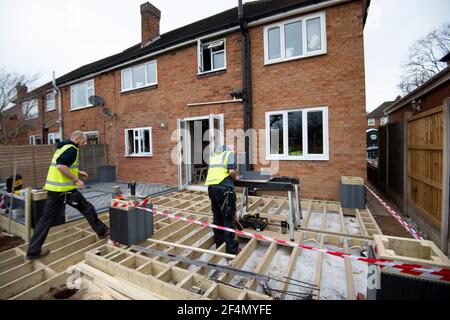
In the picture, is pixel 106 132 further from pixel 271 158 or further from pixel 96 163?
pixel 271 158

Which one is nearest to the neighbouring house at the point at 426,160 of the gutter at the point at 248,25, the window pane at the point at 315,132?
the window pane at the point at 315,132

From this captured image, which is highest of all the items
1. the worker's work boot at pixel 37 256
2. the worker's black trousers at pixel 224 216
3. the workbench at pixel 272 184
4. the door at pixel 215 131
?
the door at pixel 215 131

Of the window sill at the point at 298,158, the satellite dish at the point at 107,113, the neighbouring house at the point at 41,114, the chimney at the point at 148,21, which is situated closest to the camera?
the window sill at the point at 298,158

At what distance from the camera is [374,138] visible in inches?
910

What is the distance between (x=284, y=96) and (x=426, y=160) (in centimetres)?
392

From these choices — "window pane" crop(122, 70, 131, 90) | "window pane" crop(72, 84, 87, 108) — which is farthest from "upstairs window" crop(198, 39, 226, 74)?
"window pane" crop(72, 84, 87, 108)

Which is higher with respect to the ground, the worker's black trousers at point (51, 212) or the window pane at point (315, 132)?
the window pane at point (315, 132)

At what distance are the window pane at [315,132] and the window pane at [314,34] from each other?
1.98 metres

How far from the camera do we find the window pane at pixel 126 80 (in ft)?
34.5

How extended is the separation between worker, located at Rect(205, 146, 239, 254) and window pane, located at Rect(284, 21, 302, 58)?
194 inches

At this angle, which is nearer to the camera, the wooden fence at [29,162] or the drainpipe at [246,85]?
the drainpipe at [246,85]

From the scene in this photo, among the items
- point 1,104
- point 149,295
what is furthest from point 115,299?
point 1,104

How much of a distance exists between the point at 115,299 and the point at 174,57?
880 cm

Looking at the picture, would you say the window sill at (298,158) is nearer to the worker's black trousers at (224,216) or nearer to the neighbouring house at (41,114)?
the worker's black trousers at (224,216)
